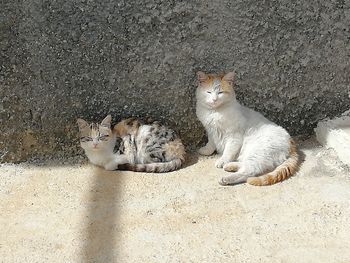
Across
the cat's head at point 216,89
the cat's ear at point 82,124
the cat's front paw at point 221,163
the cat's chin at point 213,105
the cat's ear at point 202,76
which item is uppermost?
the cat's ear at point 202,76

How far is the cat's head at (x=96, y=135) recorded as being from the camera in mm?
3557

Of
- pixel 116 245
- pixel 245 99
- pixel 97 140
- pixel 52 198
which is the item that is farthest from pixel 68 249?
A: pixel 245 99

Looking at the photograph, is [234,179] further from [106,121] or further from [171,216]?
[106,121]

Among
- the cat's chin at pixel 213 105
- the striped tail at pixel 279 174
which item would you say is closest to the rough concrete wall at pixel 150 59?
the cat's chin at pixel 213 105

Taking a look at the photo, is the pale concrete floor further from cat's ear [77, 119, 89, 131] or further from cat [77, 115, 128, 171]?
cat's ear [77, 119, 89, 131]

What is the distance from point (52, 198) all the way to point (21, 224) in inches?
11.7

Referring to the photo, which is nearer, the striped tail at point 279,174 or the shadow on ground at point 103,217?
the shadow on ground at point 103,217

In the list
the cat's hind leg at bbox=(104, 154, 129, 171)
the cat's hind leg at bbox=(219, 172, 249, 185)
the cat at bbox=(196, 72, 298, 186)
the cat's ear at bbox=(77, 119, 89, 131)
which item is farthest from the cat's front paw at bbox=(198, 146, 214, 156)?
the cat's ear at bbox=(77, 119, 89, 131)

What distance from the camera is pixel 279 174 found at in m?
3.42

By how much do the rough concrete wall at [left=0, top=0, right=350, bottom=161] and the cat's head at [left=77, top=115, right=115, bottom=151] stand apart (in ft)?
0.63

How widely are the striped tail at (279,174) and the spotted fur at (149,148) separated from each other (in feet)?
1.70

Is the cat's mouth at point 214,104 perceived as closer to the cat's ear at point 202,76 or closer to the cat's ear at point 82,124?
the cat's ear at point 202,76

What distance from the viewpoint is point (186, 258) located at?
9.02 ft

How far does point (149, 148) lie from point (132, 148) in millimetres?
116
